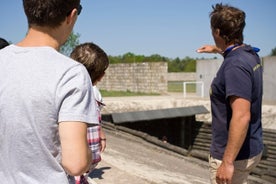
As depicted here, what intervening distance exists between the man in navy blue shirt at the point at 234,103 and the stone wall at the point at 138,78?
21.5m

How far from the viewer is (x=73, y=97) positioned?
124 centimetres

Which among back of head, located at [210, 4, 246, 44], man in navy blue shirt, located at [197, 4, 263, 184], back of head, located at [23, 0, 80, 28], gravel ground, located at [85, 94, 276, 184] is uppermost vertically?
back of head, located at [210, 4, 246, 44]

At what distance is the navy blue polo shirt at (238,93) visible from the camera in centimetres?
236

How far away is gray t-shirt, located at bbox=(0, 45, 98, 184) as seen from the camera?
4.09ft

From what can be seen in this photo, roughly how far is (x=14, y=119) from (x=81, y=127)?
237mm

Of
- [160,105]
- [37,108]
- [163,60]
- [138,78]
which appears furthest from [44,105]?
[163,60]

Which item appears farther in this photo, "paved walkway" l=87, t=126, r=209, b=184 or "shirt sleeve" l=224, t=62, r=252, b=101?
"paved walkway" l=87, t=126, r=209, b=184

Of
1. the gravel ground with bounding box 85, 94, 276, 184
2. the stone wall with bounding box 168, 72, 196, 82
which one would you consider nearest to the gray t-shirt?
the gravel ground with bounding box 85, 94, 276, 184

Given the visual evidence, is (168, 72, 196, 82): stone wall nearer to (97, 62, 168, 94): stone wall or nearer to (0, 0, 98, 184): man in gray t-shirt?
(97, 62, 168, 94): stone wall

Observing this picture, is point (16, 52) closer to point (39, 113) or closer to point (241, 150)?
point (39, 113)

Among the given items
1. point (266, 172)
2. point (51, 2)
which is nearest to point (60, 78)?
point (51, 2)

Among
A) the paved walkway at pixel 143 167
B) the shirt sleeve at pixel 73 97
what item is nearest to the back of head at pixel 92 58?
the shirt sleeve at pixel 73 97

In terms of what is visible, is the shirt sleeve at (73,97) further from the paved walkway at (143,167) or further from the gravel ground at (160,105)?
the gravel ground at (160,105)

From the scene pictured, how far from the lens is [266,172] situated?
695 centimetres
